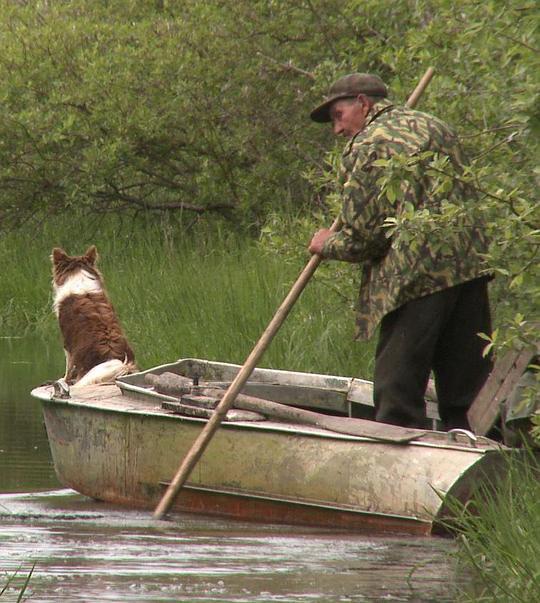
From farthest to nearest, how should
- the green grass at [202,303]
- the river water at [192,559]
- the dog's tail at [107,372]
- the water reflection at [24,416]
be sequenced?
the green grass at [202,303]
the dog's tail at [107,372]
the water reflection at [24,416]
the river water at [192,559]

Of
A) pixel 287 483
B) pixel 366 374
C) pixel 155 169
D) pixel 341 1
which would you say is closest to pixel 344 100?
pixel 287 483

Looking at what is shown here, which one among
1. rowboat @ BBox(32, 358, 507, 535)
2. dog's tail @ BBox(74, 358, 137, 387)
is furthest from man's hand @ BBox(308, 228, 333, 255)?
dog's tail @ BBox(74, 358, 137, 387)

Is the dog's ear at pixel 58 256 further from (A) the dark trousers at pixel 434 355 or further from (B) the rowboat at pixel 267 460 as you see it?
(A) the dark trousers at pixel 434 355

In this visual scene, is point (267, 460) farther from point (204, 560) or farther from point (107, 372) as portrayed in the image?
point (107, 372)

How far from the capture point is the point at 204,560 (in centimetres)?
658

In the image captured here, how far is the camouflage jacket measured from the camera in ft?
24.6

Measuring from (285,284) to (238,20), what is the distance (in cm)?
606

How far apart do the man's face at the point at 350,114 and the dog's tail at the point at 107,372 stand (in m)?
2.36

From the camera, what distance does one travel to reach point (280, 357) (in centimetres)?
1180

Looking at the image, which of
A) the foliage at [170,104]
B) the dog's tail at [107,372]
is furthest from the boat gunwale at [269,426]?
the foliage at [170,104]

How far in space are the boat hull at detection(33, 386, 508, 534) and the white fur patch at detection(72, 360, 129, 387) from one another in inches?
34.2

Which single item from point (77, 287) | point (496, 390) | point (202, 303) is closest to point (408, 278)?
point (496, 390)

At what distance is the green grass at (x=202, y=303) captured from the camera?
38.3 ft

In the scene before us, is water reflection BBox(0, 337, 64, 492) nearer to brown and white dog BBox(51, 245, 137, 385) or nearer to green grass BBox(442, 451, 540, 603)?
brown and white dog BBox(51, 245, 137, 385)
